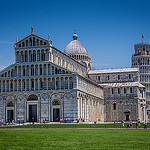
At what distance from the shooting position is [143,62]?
140 m

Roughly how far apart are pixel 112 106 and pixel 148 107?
30972 millimetres

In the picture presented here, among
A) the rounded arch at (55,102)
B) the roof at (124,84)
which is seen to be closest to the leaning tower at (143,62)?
the roof at (124,84)

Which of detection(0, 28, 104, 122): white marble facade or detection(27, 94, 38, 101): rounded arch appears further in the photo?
detection(27, 94, 38, 101): rounded arch

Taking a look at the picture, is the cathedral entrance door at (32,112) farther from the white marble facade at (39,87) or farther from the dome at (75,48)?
the dome at (75,48)

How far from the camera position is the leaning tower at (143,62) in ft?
446

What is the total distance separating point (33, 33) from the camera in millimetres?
81812

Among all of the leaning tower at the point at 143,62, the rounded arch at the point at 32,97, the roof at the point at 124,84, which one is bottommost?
the rounded arch at the point at 32,97

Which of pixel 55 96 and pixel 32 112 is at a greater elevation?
pixel 55 96

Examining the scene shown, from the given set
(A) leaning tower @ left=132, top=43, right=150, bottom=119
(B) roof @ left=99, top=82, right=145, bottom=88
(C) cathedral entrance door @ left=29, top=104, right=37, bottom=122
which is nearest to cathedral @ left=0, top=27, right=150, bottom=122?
(C) cathedral entrance door @ left=29, top=104, right=37, bottom=122

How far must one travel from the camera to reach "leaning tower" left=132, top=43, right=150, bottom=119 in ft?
446

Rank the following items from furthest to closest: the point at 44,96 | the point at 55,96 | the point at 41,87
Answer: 1. the point at 41,87
2. the point at 44,96
3. the point at 55,96

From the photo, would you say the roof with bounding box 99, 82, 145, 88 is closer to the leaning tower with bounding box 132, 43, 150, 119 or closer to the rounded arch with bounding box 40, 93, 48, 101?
the leaning tower with bounding box 132, 43, 150, 119

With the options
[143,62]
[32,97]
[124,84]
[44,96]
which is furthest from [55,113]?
[143,62]

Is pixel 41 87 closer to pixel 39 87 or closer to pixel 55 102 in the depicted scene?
pixel 39 87
